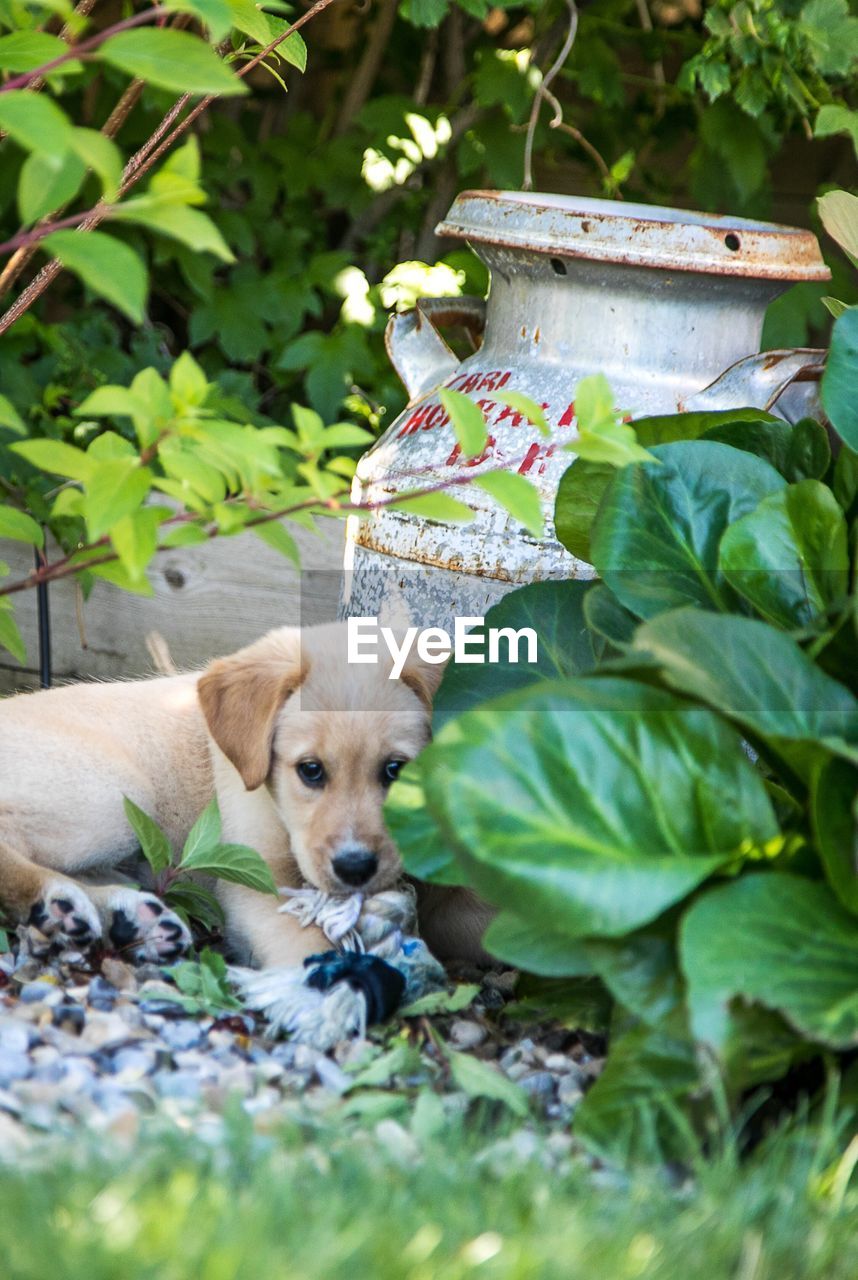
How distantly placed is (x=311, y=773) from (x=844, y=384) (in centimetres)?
117

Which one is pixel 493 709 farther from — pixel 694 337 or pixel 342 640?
pixel 694 337

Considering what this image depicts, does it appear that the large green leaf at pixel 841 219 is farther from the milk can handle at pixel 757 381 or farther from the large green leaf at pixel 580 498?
the large green leaf at pixel 580 498

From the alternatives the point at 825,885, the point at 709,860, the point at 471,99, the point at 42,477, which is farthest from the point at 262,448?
the point at 471,99

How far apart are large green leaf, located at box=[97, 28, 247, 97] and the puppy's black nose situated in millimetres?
1351

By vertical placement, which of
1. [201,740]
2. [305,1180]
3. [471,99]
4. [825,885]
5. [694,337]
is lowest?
[201,740]

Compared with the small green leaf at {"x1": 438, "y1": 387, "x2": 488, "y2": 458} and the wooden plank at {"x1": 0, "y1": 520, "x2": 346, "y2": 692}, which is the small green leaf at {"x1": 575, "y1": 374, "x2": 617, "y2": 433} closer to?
the small green leaf at {"x1": 438, "y1": 387, "x2": 488, "y2": 458}

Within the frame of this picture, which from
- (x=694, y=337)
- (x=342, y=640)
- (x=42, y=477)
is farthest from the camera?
(x=42, y=477)

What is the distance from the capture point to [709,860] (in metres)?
1.73

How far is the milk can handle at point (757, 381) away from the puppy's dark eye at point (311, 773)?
103 centimetres

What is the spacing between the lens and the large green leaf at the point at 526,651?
2.38 meters

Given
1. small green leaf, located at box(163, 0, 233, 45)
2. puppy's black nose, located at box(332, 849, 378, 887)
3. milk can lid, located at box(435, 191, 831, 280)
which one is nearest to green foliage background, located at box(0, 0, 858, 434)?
milk can lid, located at box(435, 191, 831, 280)

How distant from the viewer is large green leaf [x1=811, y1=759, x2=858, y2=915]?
1.78 m

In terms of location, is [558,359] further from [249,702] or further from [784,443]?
[249,702]

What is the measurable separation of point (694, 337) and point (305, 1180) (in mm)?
2033
